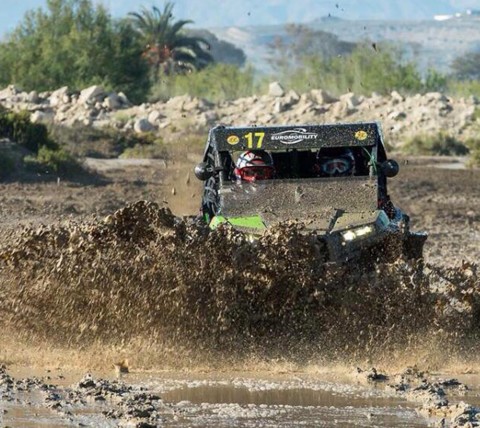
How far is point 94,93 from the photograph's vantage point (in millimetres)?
52312

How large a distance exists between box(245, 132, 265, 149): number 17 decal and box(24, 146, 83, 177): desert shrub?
16235mm

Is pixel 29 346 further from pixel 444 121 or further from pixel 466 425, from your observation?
pixel 444 121

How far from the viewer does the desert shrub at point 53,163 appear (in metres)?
30.0

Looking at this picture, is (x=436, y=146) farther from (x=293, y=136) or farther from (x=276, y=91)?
(x=293, y=136)

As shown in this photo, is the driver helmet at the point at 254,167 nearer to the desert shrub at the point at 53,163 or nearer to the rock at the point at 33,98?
the desert shrub at the point at 53,163

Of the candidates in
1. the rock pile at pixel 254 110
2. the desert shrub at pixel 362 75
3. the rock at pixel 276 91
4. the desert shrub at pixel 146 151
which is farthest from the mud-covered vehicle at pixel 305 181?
the desert shrub at pixel 362 75

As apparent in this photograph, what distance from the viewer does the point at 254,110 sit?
52.8 metres

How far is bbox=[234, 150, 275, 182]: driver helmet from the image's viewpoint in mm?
13672

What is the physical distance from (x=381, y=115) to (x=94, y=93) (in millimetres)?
10145

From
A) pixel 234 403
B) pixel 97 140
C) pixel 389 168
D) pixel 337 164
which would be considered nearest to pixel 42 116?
pixel 97 140

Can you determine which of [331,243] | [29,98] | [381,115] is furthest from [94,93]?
[331,243]

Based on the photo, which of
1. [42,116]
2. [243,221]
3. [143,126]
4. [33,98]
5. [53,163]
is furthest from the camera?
[33,98]

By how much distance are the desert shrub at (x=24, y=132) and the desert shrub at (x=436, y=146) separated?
1152 cm

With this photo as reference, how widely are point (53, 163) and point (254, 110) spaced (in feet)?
75.5
